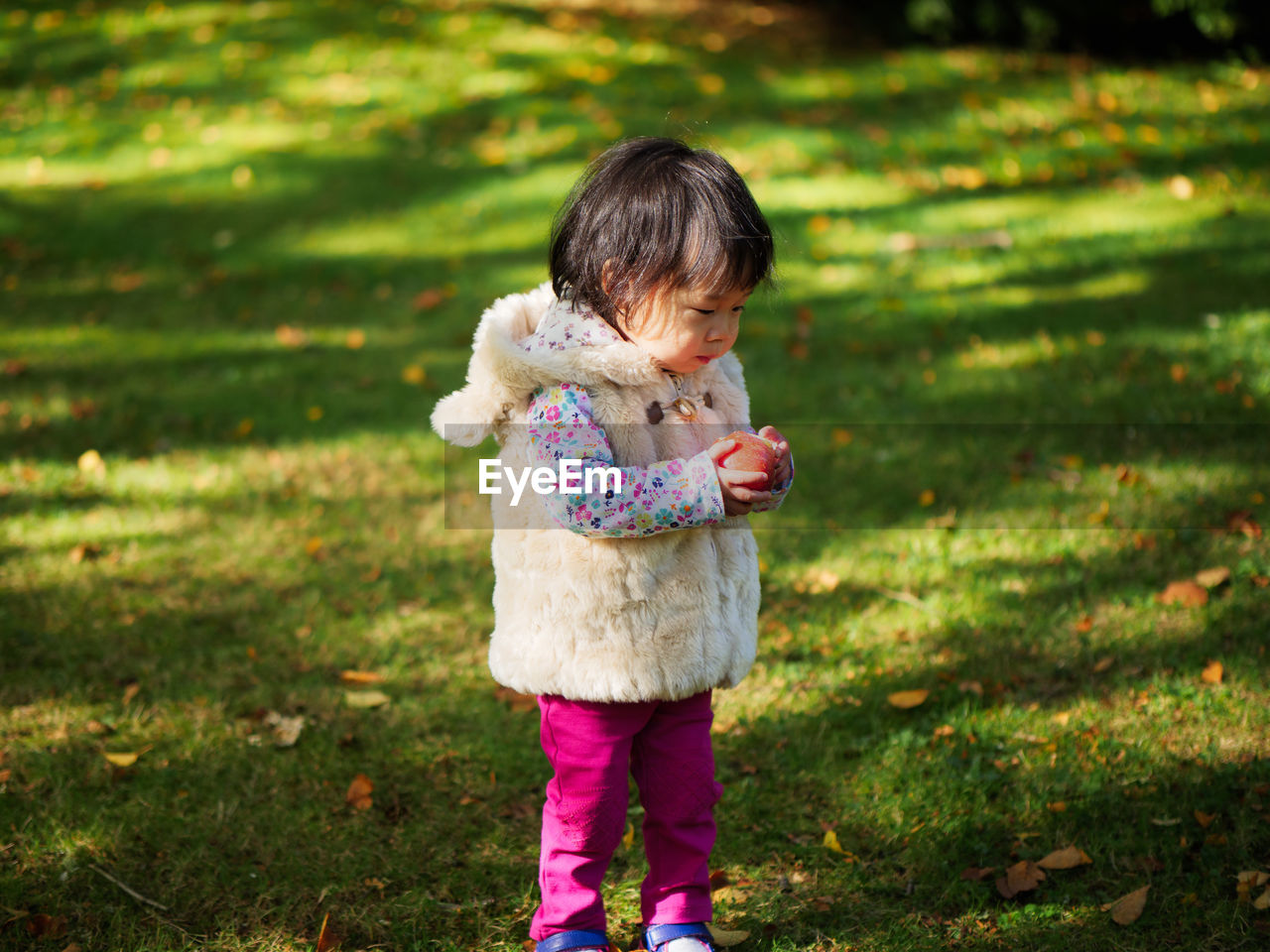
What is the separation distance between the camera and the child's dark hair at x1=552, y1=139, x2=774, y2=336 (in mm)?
1942

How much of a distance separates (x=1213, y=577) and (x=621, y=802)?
234 centimetres

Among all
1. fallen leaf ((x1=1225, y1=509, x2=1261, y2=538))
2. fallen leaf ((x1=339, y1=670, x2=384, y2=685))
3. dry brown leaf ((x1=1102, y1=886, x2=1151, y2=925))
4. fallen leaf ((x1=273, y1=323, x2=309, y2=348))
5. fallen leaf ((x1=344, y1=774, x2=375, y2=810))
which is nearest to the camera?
dry brown leaf ((x1=1102, y1=886, x2=1151, y2=925))

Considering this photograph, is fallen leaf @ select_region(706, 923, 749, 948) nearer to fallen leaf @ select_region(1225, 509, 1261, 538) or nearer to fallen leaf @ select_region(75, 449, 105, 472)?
fallen leaf @ select_region(1225, 509, 1261, 538)

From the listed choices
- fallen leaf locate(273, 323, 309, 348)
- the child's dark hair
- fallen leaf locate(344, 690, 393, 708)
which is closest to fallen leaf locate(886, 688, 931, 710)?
fallen leaf locate(344, 690, 393, 708)

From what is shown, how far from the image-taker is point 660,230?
1950 mm

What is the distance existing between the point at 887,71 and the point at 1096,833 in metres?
8.53

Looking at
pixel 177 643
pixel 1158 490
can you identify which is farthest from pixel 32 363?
pixel 1158 490

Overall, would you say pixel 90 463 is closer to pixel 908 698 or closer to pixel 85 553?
pixel 85 553

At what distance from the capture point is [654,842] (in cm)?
231

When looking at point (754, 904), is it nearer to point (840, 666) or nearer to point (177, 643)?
point (840, 666)

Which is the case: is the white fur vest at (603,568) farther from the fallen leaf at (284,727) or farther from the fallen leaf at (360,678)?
the fallen leaf at (360,678)

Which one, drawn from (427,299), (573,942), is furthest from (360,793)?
(427,299)

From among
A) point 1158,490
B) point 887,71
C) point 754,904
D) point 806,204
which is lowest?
point 754,904

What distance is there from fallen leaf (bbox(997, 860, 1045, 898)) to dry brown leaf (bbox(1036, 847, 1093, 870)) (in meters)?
0.02
